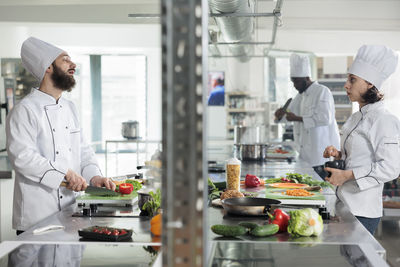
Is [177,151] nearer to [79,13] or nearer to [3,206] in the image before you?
[3,206]

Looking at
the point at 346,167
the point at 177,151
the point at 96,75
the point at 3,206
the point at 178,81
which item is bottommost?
the point at 3,206

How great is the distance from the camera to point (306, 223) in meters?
1.79

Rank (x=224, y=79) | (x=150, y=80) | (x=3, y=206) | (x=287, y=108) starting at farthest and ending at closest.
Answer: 1. (x=150, y=80)
2. (x=224, y=79)
3. (x=287, y=108)
4. (x=3, y=206)

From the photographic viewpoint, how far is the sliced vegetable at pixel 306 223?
1.79 meters

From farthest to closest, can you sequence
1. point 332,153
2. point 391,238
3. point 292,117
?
point 292,117
point 391,238
point 332,153

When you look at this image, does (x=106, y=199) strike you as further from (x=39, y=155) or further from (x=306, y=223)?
(x=306, y=223)

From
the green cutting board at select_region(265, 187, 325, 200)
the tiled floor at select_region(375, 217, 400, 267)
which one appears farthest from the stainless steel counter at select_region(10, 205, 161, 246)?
the tiled floor at select_region(375, 217, 400, 267)

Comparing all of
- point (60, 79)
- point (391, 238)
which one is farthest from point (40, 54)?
point (391, 238)

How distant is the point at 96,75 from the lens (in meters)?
12.4

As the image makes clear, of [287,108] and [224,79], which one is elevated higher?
[224,79]

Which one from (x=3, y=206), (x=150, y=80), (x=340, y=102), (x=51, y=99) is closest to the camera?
(x=51, y=99)

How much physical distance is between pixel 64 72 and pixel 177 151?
2115 millimetres

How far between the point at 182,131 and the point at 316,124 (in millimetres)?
4589

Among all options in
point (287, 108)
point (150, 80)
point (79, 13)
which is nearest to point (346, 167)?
point (287, 108)
